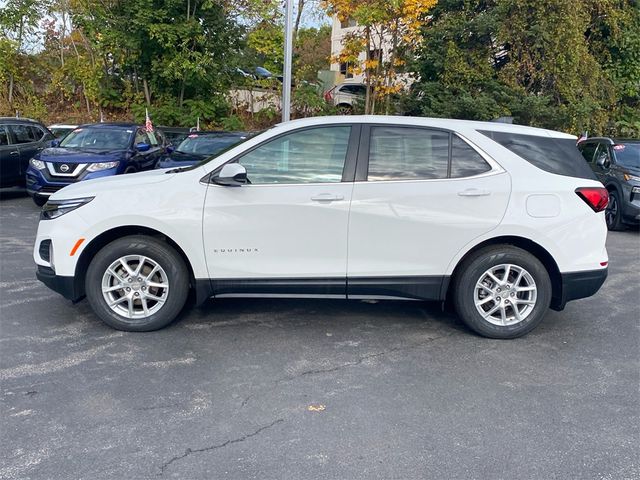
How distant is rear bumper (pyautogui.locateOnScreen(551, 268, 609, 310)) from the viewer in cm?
463

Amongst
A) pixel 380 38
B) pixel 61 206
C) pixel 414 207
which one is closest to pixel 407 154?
pixel 414 207

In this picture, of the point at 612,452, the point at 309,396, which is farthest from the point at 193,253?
the point at 612,452

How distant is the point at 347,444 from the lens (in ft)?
10.2

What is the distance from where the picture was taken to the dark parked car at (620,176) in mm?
10016

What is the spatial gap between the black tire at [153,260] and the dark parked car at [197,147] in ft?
21.1

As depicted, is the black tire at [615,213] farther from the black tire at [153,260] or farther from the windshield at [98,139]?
the windshield at [98,139]

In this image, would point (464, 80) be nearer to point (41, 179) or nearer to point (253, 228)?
point (41, 179)

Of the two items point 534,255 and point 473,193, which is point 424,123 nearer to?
point 473,193

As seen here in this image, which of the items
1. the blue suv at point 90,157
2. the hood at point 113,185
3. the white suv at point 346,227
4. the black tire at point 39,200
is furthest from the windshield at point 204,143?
the white suv at point 346,227

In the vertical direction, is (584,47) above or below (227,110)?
above

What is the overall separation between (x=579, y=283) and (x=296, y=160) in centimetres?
256

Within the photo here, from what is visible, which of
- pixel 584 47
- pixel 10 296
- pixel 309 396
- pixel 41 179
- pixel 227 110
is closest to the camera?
pixel 309 396

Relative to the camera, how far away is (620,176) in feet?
33.8

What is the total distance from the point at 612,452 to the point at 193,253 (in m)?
3.17
